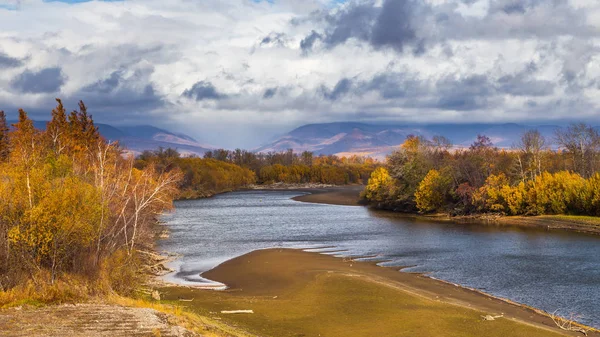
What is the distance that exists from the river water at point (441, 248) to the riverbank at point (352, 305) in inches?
133

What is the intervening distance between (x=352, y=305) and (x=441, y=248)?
28.5m

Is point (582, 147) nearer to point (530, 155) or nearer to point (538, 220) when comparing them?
point (530, 155)

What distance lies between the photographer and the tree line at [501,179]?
82500mm

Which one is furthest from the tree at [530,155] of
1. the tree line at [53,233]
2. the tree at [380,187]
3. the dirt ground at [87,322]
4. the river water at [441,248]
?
the dirt ground at [87,322]

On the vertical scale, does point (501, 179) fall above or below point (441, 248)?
above

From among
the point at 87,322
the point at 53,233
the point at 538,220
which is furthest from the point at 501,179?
the point at 87,322

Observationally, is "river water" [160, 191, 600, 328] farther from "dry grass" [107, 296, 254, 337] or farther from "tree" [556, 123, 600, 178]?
"tree" [556, 123, 600, 178]

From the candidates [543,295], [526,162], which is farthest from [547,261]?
[526,162]

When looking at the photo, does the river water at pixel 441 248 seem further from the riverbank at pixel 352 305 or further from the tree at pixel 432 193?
the tree at pixel 432 193

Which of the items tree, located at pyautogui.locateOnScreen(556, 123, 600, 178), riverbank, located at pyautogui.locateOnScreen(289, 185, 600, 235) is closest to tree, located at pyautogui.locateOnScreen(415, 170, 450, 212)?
riverbank, located at pyautogui.locateOnScreen(289, 185, 600, 235)

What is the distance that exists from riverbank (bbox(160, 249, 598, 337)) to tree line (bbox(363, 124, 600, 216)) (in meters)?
51.6

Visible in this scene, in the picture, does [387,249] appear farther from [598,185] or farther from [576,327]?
[598,185]

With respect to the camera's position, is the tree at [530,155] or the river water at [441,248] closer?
the river water at [441,248]

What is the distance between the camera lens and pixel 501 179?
93.6 m
